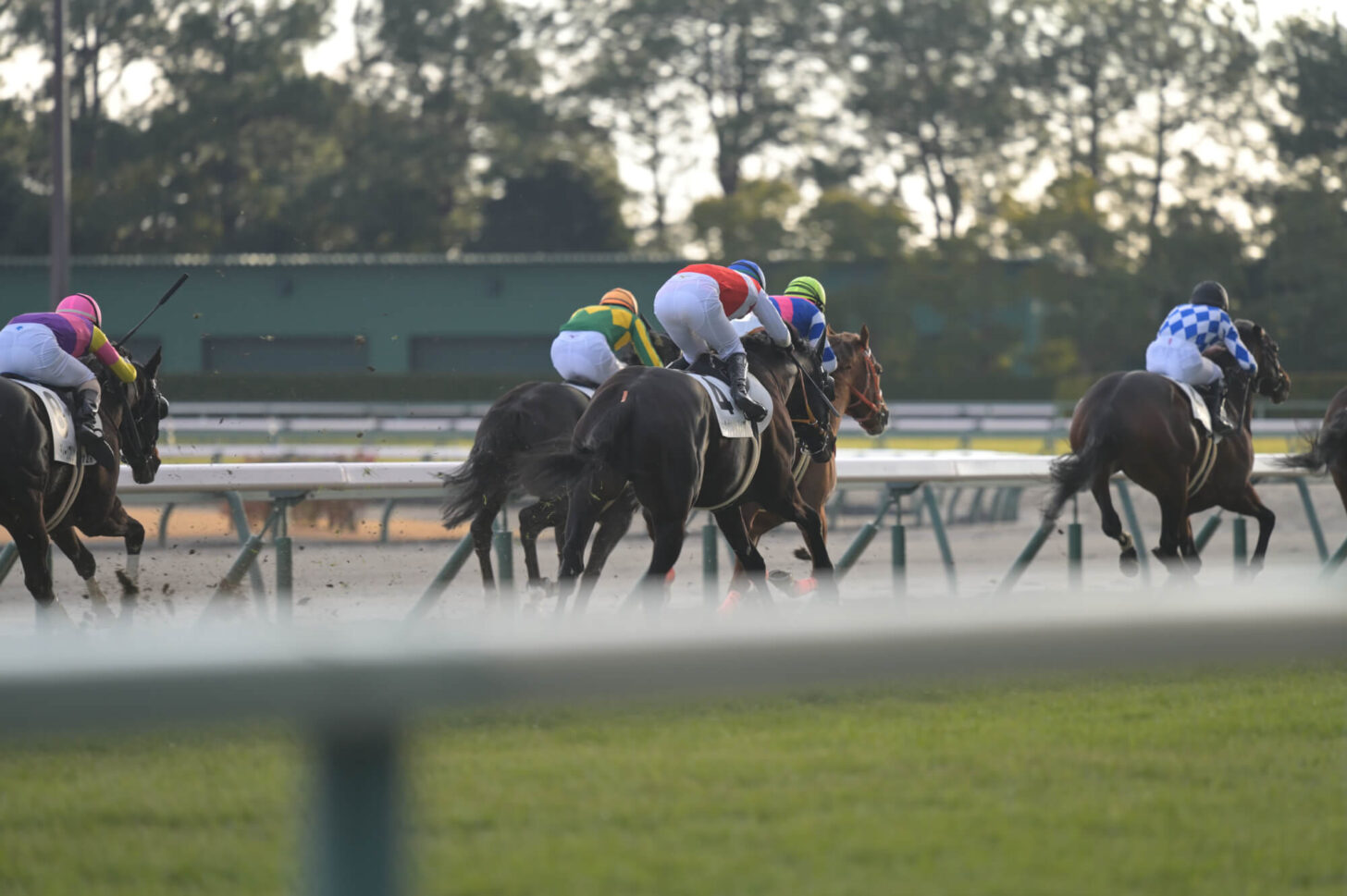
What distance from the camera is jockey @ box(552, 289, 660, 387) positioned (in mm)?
8273

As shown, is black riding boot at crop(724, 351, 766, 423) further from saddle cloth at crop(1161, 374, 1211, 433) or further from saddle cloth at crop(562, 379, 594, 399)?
saddle cloth at crop(1161, 374, 1211, 433)

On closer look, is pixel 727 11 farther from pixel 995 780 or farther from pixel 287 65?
pixel 995 780

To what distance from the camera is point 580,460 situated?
589cm

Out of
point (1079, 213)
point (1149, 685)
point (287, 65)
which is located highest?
point (287, 65)

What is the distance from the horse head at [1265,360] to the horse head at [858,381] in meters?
2.30

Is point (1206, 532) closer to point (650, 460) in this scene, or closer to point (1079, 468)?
point (1079, 468)

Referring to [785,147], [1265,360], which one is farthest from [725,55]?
[1265,360]

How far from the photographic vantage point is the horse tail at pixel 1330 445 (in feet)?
26.7

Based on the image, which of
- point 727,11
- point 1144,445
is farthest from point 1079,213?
point 1144,445

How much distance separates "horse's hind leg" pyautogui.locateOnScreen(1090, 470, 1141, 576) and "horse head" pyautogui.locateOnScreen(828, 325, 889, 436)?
1004mm

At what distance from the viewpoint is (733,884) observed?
9.34 feet

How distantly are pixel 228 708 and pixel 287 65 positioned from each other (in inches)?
1422

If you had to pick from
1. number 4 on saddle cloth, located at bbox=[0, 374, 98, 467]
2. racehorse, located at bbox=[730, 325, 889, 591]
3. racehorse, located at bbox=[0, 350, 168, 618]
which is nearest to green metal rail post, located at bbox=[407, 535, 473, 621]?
racehorse, located at bbox=[0, 350, 168, 618]

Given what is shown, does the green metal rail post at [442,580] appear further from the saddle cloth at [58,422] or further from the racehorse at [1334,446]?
the racehorse at [1334,446]
